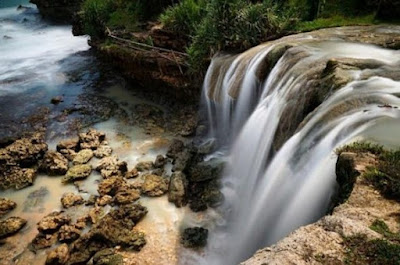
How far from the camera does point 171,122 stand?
13852mm

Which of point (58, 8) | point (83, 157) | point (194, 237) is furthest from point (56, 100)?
point (58, 8)

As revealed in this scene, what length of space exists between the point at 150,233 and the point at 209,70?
6610mm

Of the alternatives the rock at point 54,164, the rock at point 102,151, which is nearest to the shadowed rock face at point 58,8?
the rock at point 102,151

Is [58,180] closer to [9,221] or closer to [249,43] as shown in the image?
[9,221]

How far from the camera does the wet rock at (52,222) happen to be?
8773 millimetres

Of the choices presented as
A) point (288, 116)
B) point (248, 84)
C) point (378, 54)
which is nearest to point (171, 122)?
point (248, 84)

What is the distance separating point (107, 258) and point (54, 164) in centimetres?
485

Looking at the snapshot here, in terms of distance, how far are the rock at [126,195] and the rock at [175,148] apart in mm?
2073

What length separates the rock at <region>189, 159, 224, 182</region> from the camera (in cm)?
1025

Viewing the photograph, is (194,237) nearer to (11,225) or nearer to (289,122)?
(289,122)

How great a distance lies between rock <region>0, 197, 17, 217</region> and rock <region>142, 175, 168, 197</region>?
12.4 feet

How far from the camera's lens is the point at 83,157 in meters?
11.8

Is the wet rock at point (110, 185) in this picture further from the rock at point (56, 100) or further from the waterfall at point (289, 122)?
the rock at point (56, 100)

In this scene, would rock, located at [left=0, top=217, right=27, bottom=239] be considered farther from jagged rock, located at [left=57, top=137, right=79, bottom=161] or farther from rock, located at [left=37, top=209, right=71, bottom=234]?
jagged rock, located at [left=57, top=137, right=79, bottom=161]
